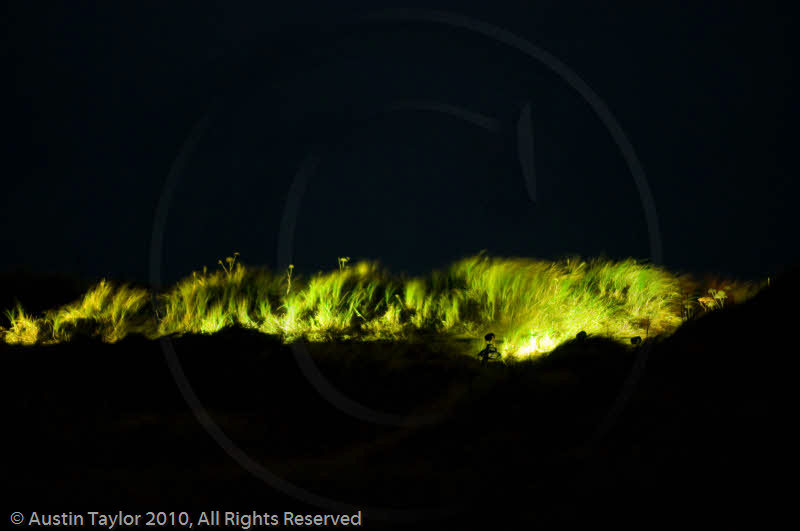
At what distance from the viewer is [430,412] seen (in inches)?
216

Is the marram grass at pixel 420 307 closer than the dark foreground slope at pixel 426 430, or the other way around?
the dark foreground slope at pixel 426 430

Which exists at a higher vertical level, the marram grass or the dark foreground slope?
the marram grass

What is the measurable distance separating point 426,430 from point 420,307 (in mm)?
3619

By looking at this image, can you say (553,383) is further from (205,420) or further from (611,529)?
(205,420)

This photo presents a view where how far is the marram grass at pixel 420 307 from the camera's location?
7570 millimetres

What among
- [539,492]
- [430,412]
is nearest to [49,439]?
[430,412]

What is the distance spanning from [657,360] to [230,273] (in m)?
7.62

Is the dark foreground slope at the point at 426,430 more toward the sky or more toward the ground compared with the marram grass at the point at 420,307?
more toward the ground

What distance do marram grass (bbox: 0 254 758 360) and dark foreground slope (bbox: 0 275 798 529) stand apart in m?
0.74

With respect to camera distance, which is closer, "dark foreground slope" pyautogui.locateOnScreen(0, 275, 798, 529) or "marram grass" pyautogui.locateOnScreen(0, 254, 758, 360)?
"dark foreground slope" pyautogui.locateOnScreen(0, 275, 798, 529)

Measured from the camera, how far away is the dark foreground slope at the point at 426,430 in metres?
3.56

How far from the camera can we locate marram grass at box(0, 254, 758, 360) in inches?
298

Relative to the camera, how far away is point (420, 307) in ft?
27.8

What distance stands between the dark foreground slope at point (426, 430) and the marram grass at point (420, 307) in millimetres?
742
